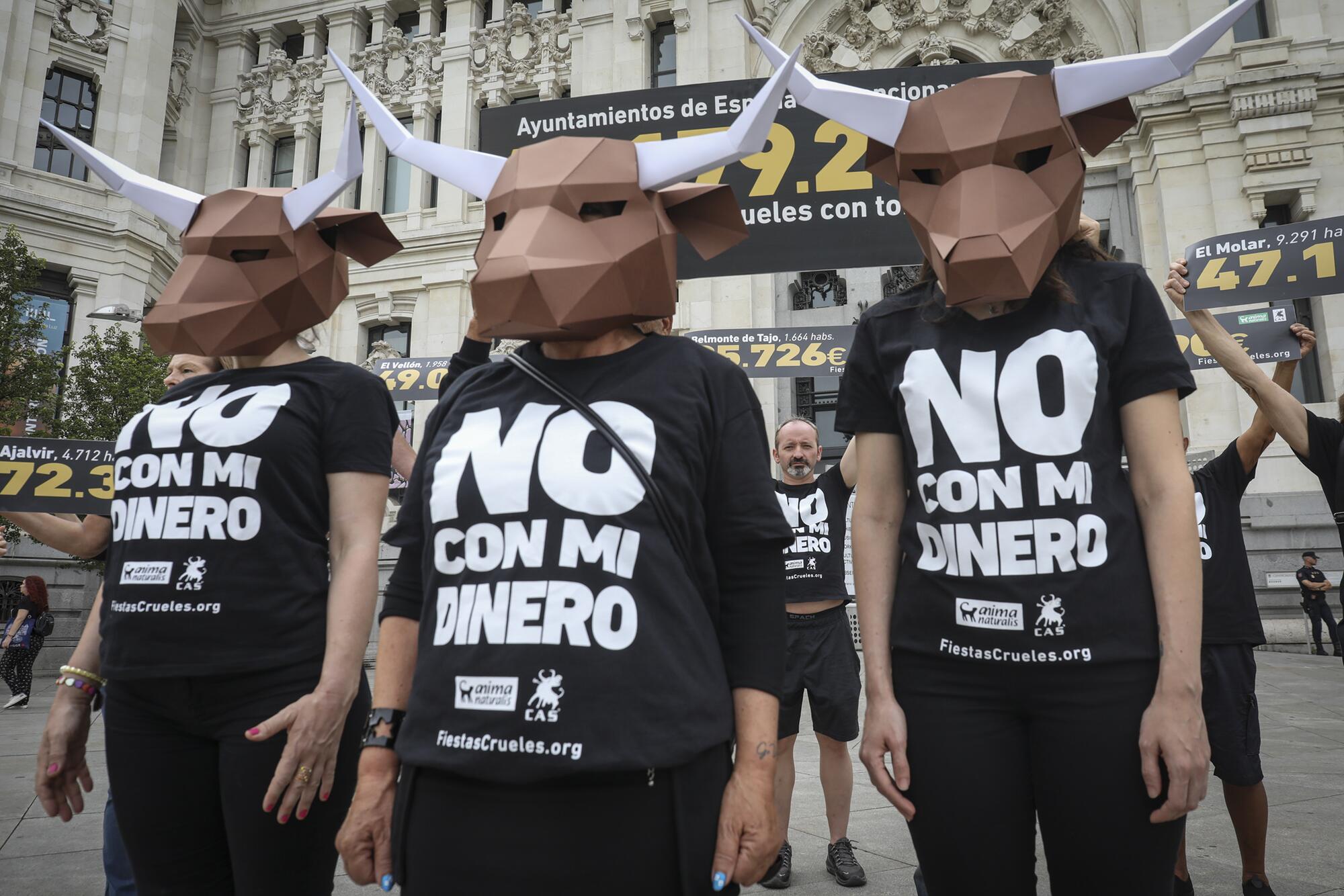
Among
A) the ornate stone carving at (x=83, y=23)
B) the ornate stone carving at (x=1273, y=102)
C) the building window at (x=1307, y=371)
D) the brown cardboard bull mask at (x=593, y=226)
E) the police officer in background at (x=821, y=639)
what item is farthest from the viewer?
the ornate stone carving at (x=83, y=23)

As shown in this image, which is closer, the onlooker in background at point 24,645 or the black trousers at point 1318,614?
the onlooker in background at point 24,645

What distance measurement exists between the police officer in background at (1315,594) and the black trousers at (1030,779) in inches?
588

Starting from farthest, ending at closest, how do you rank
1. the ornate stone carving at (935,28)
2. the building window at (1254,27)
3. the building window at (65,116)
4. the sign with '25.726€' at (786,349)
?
the building window at (65,116) < the ornate stone carving at (935,28) < the building window at (1254,27) < the sign with '25.726€' at (786,349)

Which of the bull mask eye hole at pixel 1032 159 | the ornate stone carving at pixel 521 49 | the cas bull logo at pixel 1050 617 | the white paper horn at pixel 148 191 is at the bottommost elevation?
the cas bull logo at pixel 1050 617

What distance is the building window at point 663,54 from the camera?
20141 mm

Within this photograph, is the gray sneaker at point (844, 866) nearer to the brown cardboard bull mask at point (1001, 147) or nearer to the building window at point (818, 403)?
the brown cardboard bull mask at point (1001, 147)

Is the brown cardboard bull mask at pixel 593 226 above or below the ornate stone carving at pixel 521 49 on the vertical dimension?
below

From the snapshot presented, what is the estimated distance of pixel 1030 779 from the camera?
181 centimetres

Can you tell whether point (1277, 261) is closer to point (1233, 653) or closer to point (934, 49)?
point (1233, 653)

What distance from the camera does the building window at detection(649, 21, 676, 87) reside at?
2014cm

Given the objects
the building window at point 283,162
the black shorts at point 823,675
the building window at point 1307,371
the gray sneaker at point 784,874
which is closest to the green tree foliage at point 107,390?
the building window at point 283,162

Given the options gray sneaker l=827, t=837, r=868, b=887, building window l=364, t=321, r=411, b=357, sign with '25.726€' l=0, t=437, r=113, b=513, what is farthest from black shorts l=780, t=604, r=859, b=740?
building window l=364, t=321, r=411, b=357

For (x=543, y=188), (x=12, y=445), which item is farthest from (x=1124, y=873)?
(x=12, y=445)

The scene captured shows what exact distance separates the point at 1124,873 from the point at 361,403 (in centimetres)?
204
